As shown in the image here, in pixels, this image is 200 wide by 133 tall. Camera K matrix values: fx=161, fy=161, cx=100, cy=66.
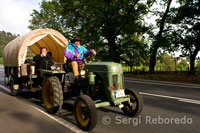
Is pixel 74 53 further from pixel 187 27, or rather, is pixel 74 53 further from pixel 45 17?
pixel 45 17

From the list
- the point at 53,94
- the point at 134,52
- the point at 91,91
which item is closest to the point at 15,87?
the point at 53,94

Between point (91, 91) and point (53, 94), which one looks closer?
point (91, 91)

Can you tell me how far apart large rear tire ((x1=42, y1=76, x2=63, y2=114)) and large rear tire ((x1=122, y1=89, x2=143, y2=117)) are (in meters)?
1.76

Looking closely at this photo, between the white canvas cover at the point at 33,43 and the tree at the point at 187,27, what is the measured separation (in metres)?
10.1

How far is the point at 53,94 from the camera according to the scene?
428 centimetres

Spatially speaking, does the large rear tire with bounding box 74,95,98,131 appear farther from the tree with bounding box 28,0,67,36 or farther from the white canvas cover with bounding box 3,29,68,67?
the tree with bounding box 28,0,67,36

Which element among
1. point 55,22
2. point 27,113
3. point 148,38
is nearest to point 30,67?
point 27,113

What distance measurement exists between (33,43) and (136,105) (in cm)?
446

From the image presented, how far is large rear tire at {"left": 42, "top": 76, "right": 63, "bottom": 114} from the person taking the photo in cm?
414

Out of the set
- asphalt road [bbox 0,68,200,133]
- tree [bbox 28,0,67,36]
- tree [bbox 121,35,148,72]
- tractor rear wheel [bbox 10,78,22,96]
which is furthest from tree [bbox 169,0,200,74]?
tree [bbox 28,0,67,36]

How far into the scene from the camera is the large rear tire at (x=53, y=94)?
4.14 m

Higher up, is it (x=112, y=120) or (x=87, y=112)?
(x=87, y=112)

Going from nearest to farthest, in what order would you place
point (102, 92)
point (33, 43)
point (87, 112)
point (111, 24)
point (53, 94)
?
point (87, 112) → point (102, 92) → point (53, 94) → point (33, 43) → point (111, 24)

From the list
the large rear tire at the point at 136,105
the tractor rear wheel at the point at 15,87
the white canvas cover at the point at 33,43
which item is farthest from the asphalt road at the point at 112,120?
the white canvas cover at the point at 33,43
